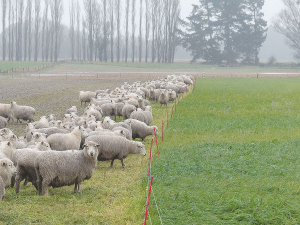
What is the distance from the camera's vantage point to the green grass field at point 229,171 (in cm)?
668

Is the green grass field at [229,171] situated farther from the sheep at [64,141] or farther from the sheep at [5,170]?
the sheep at [5,170]

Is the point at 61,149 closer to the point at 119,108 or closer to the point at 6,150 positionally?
the point at 6,150

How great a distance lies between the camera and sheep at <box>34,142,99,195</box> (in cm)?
788

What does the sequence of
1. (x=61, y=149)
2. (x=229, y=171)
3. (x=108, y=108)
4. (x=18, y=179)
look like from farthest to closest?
(x=108, y=108) < (x=61, y=149) < (x=229, y=171) < (x=18, y=179)

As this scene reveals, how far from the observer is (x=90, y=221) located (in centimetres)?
652

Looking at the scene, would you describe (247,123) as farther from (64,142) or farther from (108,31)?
(108,31)

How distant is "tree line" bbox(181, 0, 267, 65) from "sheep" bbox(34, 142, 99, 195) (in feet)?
249

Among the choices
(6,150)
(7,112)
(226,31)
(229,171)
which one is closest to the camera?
(6,150)

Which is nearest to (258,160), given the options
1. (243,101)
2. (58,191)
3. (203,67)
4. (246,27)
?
(58,191)

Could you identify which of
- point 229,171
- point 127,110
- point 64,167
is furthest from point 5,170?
point 127,110

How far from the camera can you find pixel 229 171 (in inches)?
356

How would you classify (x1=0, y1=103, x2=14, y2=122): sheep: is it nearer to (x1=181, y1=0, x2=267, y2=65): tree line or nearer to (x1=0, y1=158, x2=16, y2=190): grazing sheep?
(x1=0, y1=158, x2=16, y2=190): grazing sheep

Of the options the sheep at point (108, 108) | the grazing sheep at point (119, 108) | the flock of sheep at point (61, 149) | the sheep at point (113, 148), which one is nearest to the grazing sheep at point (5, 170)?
the flock of sheep at point (61, 149)

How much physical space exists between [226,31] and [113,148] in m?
76.4
